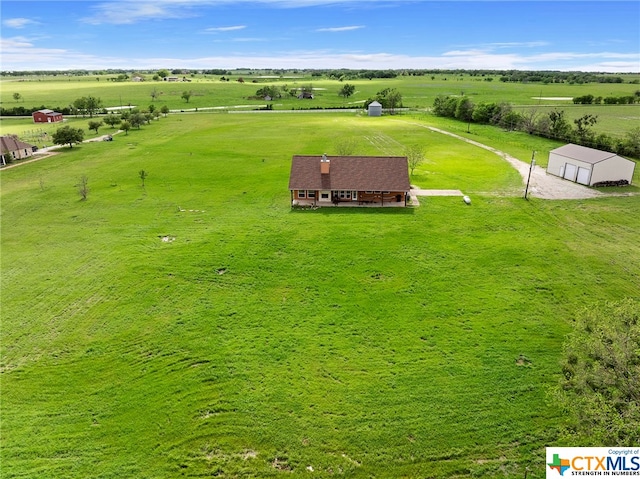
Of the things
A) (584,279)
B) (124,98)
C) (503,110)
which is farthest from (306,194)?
(124,98)

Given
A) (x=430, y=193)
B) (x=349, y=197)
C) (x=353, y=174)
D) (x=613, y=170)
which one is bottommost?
(x=430, y=193)

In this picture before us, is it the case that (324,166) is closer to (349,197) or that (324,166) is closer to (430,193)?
(349,197)

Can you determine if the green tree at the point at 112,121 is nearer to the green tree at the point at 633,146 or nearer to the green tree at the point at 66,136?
the green tree at the point at 66,136

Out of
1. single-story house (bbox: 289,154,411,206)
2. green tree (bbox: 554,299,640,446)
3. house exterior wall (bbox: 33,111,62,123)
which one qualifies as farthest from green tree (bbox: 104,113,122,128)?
green tree (bbox: 554,299,640,446)

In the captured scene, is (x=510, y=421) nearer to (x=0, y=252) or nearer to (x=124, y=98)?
(x=0, y=252)

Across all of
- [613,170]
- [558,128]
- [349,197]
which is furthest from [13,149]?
[558,128]
